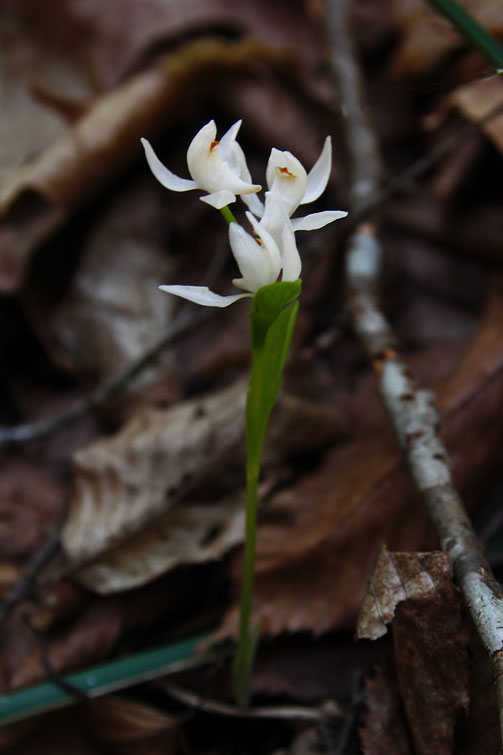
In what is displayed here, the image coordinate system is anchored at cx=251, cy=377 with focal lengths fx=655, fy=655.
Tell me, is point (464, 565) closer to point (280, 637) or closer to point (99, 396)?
point (280, 637)

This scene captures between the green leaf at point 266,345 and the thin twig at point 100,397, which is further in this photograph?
the thin twig at point 100,397

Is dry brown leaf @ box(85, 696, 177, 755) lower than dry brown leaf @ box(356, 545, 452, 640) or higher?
higher

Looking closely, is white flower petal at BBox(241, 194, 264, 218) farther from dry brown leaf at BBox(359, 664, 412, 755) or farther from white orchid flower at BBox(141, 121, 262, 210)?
dry brown leaf at BBox(359, 664, 412, 755)

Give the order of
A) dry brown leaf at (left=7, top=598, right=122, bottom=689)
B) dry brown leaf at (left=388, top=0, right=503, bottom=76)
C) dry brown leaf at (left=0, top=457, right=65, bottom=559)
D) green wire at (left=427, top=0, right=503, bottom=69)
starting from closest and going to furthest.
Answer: green wire at (left=427, top=0, right=503, bottom=69)
dry brown leaf at (left=7, top=598, right=122, bottom=689)
dry brown leaf at (left=0, top=457, right=65, bottom=559)
dry brown leaf at (left=388, top=0, right=503, bottom=76)

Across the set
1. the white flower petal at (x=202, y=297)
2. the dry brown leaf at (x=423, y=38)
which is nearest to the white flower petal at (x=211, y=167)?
the white flower petal at (x=202, y=297)

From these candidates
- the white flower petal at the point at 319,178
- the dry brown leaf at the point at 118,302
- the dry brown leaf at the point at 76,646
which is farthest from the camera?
the dry brown leaf at the point at 118,302

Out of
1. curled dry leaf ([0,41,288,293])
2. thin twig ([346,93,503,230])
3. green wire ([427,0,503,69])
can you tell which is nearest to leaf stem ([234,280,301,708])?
green wire ([427,0,503,69])

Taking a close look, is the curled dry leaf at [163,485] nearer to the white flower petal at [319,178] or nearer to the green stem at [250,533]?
the green stem at [250,533]
